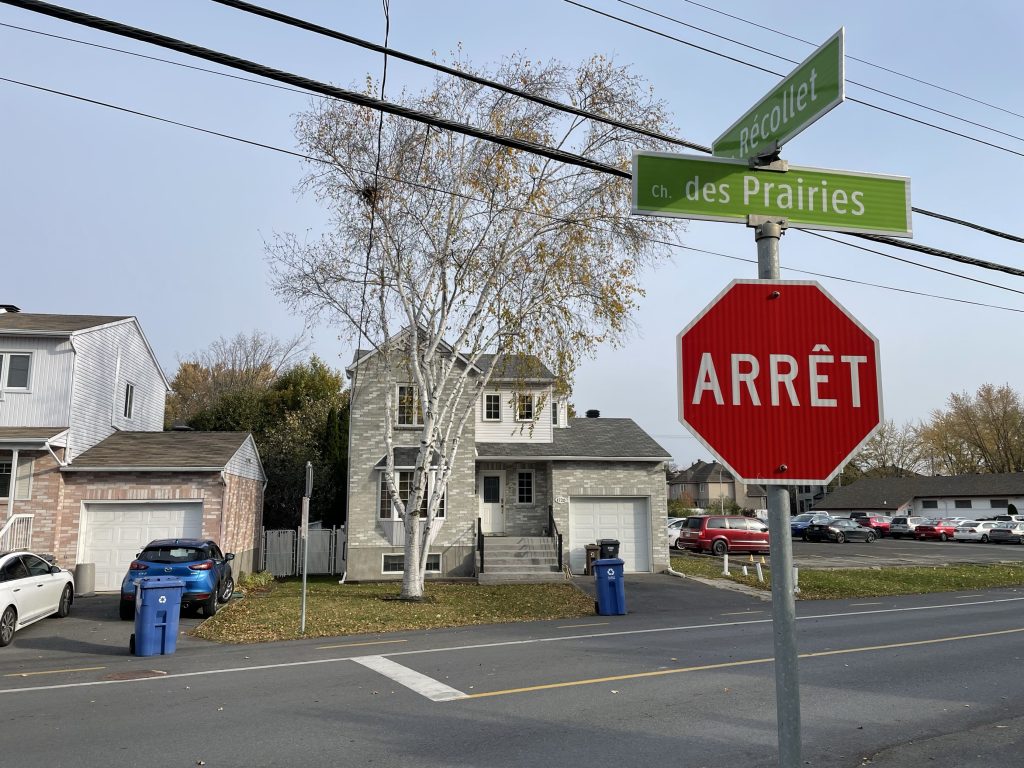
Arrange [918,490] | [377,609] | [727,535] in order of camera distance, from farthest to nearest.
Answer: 1. [918,490]
2. [727,535]
3. [377,609]

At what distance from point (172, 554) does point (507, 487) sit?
41.0ft

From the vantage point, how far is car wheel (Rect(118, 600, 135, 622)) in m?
16.0

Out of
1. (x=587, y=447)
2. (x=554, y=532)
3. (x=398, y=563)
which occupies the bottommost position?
(x=398, y=563)

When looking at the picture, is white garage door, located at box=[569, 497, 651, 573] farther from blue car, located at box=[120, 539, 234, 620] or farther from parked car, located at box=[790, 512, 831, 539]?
parked car, located at box=[790, 512, 831, 539]

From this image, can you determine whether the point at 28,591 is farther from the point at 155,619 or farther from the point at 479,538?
the point at 479,538

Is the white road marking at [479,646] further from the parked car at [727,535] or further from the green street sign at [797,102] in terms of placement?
the parked car at [727,535]

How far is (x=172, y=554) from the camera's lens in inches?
642

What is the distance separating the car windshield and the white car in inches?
1799

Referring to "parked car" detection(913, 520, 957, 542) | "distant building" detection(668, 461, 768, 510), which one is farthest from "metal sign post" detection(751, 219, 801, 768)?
"distant building" detection(668, 461, 768, 510)

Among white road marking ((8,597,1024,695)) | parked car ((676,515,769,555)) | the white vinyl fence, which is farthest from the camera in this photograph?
parked car ((676,515,769,555))

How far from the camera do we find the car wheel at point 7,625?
13.2m

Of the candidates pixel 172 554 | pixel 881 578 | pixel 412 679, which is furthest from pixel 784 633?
pixel 881 578

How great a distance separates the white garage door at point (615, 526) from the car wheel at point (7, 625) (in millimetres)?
16089

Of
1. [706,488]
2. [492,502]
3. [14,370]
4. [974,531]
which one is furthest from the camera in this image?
[706,488]
